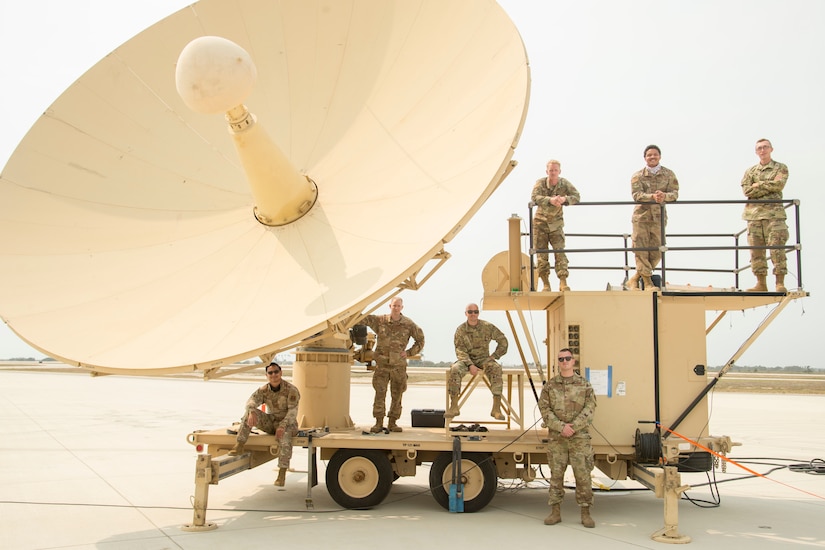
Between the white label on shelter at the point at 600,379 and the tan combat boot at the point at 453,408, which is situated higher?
the white label on shelter at the point at 600,379

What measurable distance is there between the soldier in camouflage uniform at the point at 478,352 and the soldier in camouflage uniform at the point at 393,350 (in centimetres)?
109

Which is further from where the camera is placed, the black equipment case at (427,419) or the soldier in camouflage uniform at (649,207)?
the black equipment case at (427,419)

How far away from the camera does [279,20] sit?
1248cm

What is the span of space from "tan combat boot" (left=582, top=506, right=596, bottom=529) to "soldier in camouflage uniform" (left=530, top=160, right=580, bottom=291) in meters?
3.54

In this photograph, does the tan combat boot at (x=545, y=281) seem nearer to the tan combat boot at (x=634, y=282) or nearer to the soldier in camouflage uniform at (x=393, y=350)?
the tan combat boot at (x=634, y=282)

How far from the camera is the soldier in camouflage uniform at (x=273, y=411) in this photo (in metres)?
11.0

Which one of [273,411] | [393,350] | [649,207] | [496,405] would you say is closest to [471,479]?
[496,405]

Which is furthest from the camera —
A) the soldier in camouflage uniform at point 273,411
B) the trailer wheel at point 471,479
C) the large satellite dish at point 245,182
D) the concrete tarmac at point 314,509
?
the trailer wheel at point 471,479

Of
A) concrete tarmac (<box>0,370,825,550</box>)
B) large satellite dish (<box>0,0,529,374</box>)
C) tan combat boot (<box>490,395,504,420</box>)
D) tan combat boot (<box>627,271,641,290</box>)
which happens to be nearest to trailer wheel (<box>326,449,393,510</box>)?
concrete tarmac (<box>0,370,825,550</box>)

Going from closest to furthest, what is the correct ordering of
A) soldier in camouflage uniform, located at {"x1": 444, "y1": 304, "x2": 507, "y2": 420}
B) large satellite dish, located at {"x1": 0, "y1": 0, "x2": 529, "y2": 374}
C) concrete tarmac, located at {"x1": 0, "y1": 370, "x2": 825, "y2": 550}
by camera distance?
large satellite dish, located at {"x1": 0, "y1": 0, "x2": 529, "y2": 374} < concrete tarmac, located at {"x1": 0, "y1": 370, "x2": 825, "y2": 550} < soldier in camouflage uniform, located at {"x1": 444, "y1": 304, "x2": 507, "y2": 420}

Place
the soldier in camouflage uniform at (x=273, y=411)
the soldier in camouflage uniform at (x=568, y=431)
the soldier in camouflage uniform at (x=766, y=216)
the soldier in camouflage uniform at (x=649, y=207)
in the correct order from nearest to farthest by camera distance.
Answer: the soldier in camouflage uniform at (x=568, y=431), the soldier in camouflage uniform at (x=273, y=411), the soldier in camouflage uniform at (x=766, y=216), the soldier in camouflage uniform at (x=649, y=207)

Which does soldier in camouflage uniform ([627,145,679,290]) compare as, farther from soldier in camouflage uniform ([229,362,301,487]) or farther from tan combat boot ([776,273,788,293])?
soldier in camouflage uniform ([229,362,301,487])

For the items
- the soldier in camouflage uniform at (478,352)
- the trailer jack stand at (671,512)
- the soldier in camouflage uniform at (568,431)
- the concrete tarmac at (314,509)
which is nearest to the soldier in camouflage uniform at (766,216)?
the soldier in camouflage uniform at (568,431)

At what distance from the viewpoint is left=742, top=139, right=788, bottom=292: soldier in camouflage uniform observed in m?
11.4
